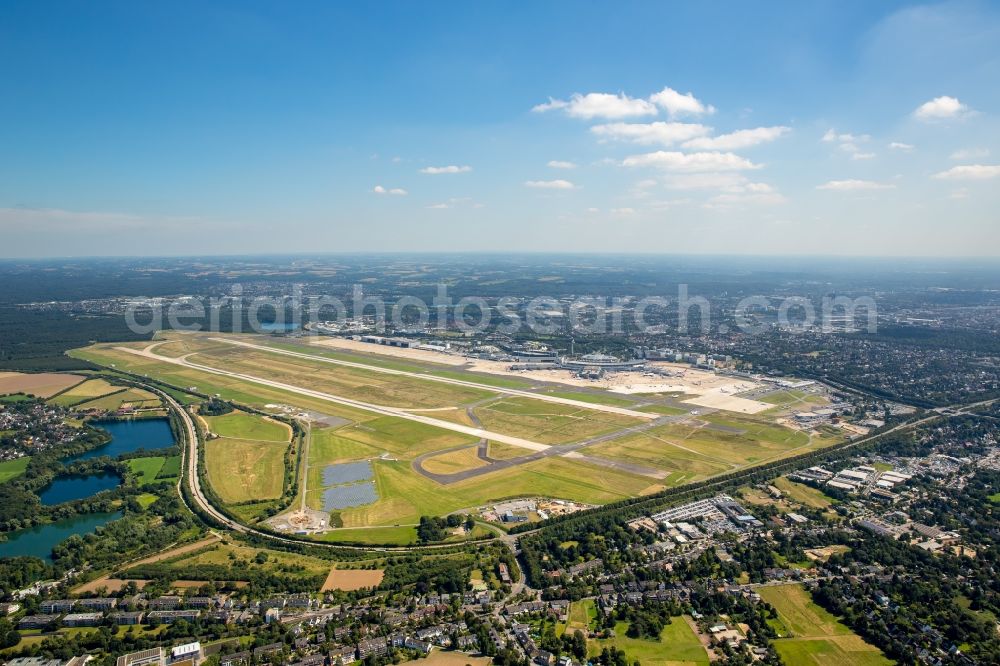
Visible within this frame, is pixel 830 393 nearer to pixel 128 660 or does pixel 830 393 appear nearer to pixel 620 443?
pixel 620 443

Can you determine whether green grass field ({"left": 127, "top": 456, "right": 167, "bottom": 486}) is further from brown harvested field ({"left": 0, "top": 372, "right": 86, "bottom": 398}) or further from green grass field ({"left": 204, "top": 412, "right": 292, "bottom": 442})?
brown harvested field ({"left": 0, "top": 372, "right": 86, "bottom": 398})

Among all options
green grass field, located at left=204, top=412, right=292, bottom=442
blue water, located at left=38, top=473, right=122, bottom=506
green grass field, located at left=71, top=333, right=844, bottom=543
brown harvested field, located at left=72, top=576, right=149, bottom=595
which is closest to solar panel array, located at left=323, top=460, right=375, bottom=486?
green grass field, located at left=71, top=333, right=844, bottom=543

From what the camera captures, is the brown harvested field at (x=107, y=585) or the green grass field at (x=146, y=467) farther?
the green grass field at (x=146, y=467)

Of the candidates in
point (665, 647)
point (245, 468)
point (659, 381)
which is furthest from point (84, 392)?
point (665, 647)

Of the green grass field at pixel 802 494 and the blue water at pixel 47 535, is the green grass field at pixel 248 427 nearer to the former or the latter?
the blue water at pixel 47 535

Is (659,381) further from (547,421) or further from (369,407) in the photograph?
(369,407)

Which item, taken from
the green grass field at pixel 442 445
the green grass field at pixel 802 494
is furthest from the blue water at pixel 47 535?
the green grass field at pixel 802 494
